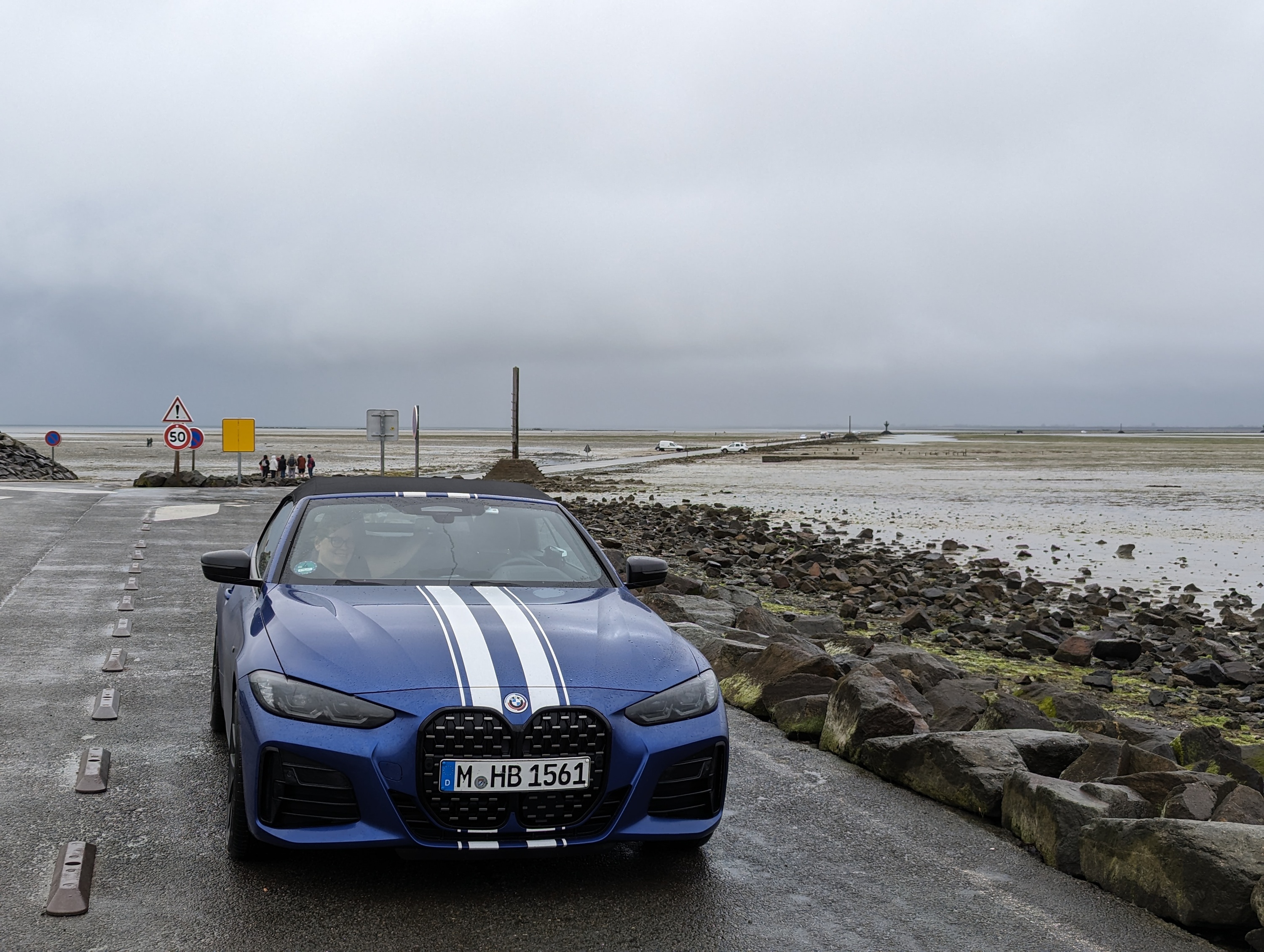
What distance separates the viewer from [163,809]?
4961 millimetres

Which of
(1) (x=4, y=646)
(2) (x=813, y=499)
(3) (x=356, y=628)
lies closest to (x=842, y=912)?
(3) (x=356, y=628)

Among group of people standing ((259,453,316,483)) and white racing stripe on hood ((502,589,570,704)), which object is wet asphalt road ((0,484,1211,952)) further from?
group of people standing ((259,453,316,483))

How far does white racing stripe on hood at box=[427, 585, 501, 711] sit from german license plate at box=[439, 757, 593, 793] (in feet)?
0.65

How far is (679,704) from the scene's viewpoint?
4.25 metres

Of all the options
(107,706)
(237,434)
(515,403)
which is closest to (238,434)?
(237,434)

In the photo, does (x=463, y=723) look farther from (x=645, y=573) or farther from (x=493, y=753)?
(x=645, y=573)

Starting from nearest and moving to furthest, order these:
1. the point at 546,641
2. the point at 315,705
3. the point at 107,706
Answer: the point at 315,705
the point at 546,641
the point at 107,706

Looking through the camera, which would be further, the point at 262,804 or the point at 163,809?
the point at 163,809

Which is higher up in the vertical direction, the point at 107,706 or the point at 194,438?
the point at 194,438

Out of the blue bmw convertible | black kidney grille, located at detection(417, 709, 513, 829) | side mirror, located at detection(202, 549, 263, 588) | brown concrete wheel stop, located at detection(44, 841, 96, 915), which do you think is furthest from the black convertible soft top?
black kidney grille, located at detection(417, 709, 513, 829)

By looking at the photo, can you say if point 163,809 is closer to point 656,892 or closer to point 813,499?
point 656,892

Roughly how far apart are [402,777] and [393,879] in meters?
0.65

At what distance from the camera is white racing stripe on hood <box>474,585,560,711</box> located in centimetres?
395

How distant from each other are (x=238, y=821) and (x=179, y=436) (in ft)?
96.3
